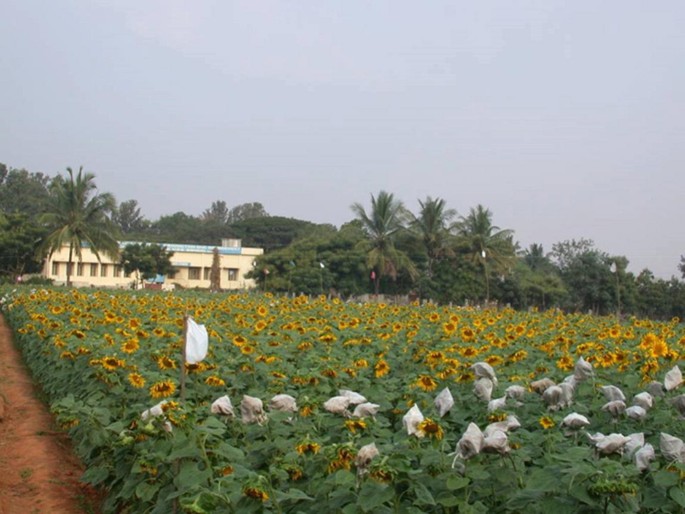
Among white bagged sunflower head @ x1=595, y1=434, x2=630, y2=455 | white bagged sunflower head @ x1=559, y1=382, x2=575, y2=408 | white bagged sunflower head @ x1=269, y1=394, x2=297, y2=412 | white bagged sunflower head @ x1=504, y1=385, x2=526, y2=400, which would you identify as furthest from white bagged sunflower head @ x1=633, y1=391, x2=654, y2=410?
white bagged sunflower head @ x1=269, y1=394, x2=297, y2=412

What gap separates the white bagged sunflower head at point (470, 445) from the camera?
8.55ft

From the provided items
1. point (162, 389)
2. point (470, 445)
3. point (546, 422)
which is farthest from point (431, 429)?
point (162, 389)

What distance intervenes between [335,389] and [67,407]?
1.64 m

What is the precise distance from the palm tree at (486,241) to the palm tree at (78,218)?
1861 cm

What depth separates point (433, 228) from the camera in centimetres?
4209

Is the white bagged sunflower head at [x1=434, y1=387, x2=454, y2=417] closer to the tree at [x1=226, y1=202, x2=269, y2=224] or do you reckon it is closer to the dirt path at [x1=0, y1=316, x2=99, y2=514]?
the dirt path at [x1=0, y1=316, x2=99, y2=514]

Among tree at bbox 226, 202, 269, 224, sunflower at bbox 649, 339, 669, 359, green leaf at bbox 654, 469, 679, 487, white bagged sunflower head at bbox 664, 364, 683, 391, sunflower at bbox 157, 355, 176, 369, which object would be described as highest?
tree at bbox 226, 202, 269, 224

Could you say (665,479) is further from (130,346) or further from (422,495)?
(130,346)

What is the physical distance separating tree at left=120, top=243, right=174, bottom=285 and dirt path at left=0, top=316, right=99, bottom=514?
140 feet

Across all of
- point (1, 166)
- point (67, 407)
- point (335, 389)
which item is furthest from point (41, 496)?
point (1, 166)

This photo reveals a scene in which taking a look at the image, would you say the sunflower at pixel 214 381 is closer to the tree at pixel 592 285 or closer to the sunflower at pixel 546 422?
the sunflower at pixel 546 422

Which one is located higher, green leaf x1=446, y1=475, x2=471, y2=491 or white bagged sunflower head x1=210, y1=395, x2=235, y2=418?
white bagged sunflower head x1=210, y1=395, x2=235, y2=418

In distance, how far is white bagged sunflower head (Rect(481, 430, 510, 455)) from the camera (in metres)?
2.62

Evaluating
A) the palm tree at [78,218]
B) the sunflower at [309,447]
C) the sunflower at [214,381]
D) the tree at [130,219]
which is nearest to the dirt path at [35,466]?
the sunflower at [214,381]
